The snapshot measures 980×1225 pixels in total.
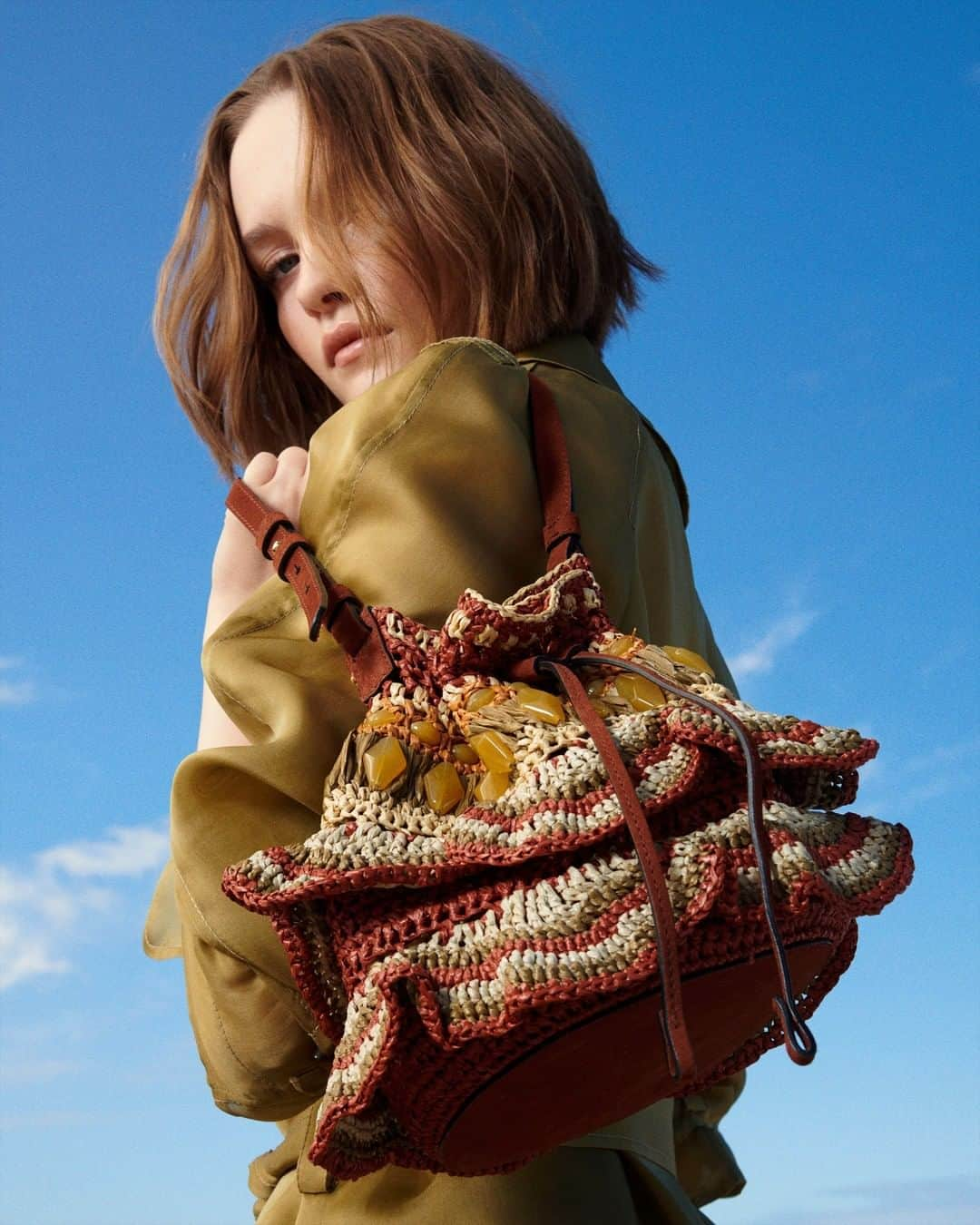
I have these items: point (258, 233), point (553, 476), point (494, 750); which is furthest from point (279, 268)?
point (494, 750)

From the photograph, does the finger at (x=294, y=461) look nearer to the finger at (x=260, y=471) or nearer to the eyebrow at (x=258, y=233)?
the finger at (x=260, y=471)

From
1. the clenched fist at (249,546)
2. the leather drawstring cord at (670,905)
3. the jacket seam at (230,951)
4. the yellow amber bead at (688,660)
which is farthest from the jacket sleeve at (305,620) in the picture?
the leather drawstring cord at (670,905)

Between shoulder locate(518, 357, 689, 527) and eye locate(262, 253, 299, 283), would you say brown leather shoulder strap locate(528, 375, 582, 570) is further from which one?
eye locate(262, 253, 299, 283)

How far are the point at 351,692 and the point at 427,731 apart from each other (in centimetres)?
18

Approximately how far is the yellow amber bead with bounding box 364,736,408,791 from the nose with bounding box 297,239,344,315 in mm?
961

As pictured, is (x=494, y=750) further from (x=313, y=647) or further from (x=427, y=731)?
(x=313, y=647)

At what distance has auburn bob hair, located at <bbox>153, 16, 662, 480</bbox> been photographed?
7.50 feet

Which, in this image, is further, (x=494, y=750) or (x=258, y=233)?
(x=258, y=233)

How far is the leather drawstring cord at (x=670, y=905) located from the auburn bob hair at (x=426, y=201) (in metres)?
0.96

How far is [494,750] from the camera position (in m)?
1.61

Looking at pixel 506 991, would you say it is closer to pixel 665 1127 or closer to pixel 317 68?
pixel 665 1127

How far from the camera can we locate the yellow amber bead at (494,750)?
5.25 feet

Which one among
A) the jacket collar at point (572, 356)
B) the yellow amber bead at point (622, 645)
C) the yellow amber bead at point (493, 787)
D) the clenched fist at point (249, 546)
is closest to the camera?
the yellow amber bead at point (493, 787)

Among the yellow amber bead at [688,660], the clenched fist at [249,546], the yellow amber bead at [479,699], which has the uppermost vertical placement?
the clenched fist at [249,546]
